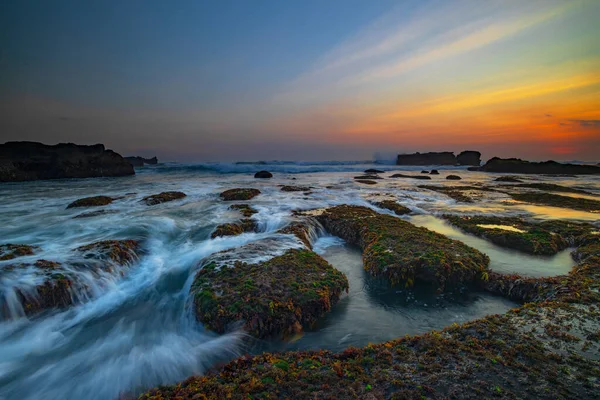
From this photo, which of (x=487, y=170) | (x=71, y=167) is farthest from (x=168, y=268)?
(x=487, y=170)

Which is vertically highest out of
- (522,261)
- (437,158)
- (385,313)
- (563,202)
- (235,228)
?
(437,158)

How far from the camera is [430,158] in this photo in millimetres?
103875

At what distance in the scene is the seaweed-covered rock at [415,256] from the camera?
21.7 feet

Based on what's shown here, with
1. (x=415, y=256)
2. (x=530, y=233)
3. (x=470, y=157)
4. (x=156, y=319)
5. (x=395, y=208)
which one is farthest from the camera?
(x=470, y=157)

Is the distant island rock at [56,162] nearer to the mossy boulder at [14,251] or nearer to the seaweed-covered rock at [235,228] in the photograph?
the mossy boulder at [14,251]

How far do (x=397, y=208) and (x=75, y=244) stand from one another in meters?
14.5

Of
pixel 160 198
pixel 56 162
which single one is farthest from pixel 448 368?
pixel 56 162

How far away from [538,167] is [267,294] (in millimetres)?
63731

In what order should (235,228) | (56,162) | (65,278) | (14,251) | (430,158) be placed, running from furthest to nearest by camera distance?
1. (430,158)
2. (56,162)
3. (235,228)
4. (14,251)
5. (65,278)

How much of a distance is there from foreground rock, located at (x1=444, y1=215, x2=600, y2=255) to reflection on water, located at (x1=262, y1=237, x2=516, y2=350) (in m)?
4.27

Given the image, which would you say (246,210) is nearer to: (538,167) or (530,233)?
(530,233)

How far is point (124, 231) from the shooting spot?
11.0m

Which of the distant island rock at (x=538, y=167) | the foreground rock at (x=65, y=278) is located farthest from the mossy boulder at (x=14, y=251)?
the distant island rock at (x=538, y=167)

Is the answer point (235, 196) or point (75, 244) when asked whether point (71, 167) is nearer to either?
point (235, 196)
